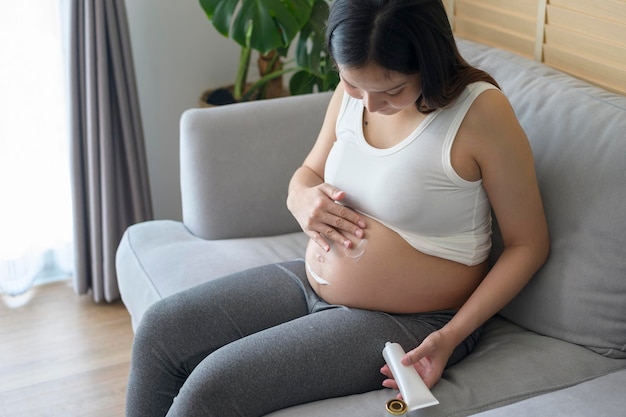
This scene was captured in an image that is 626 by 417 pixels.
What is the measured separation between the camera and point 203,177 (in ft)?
6.59

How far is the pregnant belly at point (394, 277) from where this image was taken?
1481 millimetres

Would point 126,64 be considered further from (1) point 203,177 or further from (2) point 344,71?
(2) point 344,71

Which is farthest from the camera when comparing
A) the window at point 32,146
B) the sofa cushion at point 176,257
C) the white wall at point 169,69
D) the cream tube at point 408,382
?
the white wall at point 169,69

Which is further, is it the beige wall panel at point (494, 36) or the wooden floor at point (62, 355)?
the wooden floor at point (62, 355)

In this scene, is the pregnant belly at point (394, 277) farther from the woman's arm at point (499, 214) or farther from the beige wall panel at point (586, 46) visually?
the beige wall panel at point (586, 46)

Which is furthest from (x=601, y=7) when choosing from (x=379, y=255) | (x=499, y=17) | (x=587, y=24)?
(x=379, y=255)

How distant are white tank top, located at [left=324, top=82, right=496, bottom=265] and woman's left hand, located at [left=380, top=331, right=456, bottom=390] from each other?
16 centimetres

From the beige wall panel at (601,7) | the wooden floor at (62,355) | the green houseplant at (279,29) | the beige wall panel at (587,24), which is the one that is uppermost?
the beige wall panel at (601,7)

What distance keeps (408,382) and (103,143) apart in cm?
144

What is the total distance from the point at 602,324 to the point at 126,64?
1574mm

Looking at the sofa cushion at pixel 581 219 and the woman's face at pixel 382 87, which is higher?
the woman's face at pixel 382 87

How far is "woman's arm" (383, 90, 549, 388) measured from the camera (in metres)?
1.40

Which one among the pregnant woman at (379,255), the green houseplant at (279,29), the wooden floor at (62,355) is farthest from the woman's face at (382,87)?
the wooden floor at (62,355)

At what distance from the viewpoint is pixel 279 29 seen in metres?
2.39
